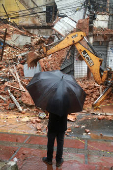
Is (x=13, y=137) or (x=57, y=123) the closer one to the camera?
(x=57, y=123)

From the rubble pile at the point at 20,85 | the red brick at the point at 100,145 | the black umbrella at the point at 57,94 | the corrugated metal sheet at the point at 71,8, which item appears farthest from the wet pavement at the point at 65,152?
the corrugated metal sheet at the point at 71,8

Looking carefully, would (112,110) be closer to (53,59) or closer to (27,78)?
(27,78)

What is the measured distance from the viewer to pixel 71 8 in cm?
2042

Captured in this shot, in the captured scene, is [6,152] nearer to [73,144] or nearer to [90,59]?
Answer: [73,144]

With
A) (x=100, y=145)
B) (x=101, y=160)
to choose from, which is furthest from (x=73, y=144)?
(x=101, y=160)

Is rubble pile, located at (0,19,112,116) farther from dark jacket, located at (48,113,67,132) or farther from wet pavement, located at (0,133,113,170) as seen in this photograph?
dark jacket, located at (48,113,67,132)

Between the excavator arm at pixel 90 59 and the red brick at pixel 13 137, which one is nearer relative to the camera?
the red brick at pixel 13 137

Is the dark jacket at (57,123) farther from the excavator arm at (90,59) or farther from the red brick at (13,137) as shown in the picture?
the excavator arm at (90,59)

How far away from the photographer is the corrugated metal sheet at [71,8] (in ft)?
61.6

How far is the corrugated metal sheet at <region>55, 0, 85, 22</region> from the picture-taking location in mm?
18766

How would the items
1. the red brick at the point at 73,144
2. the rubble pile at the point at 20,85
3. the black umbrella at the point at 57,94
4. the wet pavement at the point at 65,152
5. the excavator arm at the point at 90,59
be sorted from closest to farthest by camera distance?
the black umbrella at the point at 57,94, the wet pavement at the point at 65,152, the red brick at the point at 73,144, the excavator arm at the point at 90,59, the rubble pile at the point at 20,85

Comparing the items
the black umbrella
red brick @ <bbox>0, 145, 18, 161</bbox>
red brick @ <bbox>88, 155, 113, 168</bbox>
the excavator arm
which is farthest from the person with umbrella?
the excavator arm

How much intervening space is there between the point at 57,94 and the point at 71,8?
803 inches

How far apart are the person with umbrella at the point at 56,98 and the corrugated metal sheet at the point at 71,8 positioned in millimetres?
17574
